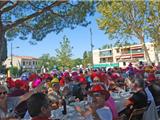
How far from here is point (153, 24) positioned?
30.9 metres

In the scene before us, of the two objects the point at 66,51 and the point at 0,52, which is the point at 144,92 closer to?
the point at 0,52

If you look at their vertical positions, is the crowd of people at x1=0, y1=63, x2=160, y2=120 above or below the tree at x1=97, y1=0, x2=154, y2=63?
below

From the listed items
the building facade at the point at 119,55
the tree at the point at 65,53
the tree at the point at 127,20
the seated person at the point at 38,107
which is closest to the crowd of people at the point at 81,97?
the seated person at the point at 38,107

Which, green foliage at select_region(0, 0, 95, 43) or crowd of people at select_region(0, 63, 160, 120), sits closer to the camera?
crowd of people at select_region(0, 63, 160, 120)

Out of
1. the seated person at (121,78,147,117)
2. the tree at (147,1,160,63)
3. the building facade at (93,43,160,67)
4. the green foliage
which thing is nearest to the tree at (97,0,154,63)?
the tree at (147,1,160,63)

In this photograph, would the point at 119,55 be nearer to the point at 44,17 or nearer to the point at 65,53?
the point at 65,53

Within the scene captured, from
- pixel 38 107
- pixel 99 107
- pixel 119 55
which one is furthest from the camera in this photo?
pixel 119 55

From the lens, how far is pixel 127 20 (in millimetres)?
30906

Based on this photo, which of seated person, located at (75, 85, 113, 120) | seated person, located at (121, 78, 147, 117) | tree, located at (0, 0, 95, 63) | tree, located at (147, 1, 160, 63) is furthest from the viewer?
tree, located at (147, 1, 160, 63)

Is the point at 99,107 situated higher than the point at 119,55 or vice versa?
the point at 119,55

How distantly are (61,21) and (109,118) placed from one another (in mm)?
10363

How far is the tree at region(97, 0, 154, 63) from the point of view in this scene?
1166 inches

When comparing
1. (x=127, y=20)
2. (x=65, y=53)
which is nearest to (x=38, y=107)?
(x=127, y=20)

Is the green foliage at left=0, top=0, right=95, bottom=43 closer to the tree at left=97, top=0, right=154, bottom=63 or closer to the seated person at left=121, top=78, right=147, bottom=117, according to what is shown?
the seated person at left=121, top=78, right=147, bottom=117
